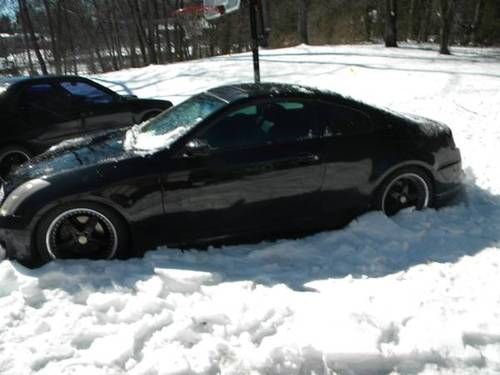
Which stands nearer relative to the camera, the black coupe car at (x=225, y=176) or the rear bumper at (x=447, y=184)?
the black coupe car at (x=225, y=176)

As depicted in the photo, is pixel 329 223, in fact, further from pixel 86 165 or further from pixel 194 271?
pixel 86 165

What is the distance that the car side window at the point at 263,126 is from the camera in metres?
4.04

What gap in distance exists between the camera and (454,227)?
445cm

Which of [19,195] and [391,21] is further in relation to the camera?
[391,21]

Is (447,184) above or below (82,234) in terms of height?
below

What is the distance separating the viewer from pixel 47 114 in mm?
6770

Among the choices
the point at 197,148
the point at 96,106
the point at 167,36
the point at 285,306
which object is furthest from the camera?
the point at 167,36

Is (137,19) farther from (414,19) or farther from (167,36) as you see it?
(414,19)

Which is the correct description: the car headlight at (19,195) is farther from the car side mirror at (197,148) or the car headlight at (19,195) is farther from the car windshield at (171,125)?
the car side mirror at (197,148)

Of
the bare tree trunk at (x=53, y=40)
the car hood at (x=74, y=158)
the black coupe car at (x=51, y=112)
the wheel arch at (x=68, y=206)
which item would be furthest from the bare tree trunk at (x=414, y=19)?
the wheel arch at (x=68, y=206)

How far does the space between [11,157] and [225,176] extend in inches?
153

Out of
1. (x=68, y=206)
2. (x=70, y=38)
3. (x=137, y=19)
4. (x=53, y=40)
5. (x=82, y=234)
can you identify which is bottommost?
(x=82, y=234)

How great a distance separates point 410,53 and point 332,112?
14492 mm

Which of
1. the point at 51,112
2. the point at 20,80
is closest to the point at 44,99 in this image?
the point at 51,112
